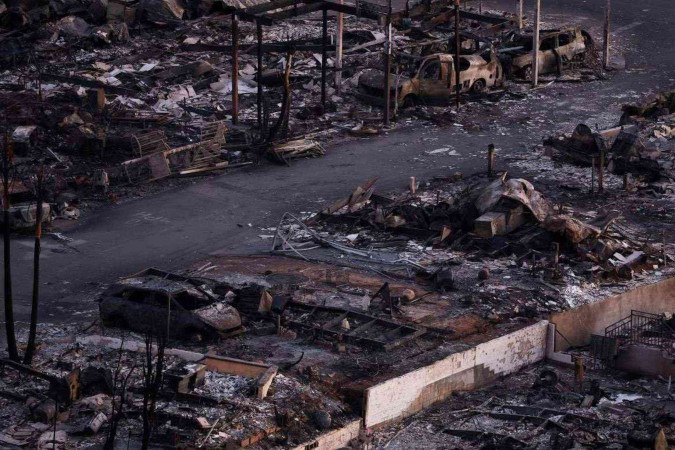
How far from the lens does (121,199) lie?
2859cm

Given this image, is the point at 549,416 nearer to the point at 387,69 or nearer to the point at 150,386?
the point at 150,386

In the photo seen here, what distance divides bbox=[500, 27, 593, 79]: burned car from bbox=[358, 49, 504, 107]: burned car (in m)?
1.96

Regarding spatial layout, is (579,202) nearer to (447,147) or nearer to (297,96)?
(447,147)

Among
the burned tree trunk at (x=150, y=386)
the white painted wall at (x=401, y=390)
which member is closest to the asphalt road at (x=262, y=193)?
the white painted wall at (x=401, y=390)

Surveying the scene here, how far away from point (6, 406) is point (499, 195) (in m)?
10.6

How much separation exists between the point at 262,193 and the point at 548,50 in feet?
42.5

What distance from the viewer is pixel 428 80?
35.4 metres

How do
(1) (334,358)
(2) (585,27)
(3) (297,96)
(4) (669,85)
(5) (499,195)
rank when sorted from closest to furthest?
(1) (334,358) → (5) (499,195) → (3) (297,96) → (4) (669,85) → (2) (585,27)

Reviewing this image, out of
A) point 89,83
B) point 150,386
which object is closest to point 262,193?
point 89,83

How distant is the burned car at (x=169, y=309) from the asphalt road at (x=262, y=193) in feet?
3.10

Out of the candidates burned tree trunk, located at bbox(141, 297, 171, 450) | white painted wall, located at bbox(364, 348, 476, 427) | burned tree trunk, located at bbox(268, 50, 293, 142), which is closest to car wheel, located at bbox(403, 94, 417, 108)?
burned tree trunk, located at bbox(268, 50, 293, 142)

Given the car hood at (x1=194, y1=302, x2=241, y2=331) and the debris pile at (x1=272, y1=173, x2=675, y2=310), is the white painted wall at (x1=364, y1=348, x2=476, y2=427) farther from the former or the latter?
the debris pile at (x1=272, y1=173, x2=675, y2=310)

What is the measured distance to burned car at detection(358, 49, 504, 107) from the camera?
35062 millimetres

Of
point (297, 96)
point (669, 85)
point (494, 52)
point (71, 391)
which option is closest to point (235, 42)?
point (297, 96)
